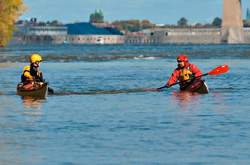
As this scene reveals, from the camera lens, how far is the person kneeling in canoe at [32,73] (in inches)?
982

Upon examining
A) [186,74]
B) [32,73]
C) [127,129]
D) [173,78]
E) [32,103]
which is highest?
[32,73]

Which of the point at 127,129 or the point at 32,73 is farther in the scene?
the point at 32,73

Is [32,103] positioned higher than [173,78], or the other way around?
[173,78]

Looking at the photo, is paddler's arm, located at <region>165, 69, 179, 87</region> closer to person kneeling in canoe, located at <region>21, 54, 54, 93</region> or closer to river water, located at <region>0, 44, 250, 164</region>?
river water, located at <region>0, 44, 250, 164</region>

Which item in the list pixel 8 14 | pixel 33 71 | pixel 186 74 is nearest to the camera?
pixel 33 71

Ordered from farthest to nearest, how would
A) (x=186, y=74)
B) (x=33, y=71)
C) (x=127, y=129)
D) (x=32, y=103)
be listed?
(x=186, y=74) < (x=33, y=71) < (x=32, y=103) < (x=127, y=129)

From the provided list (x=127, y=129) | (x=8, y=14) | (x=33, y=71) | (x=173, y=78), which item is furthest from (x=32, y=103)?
(x=8, y=14)

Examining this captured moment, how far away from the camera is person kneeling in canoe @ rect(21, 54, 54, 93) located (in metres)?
24.9

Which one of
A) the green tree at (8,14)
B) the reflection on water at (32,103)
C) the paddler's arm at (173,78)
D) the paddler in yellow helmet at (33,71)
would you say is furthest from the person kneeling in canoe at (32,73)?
the green tree at (8,14)

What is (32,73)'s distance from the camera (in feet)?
82.1

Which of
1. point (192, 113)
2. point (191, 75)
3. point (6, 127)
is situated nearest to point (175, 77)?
point (191, 75)

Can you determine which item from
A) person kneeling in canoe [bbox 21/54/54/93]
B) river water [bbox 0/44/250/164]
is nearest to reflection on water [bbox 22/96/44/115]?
river water [bbox 0/44/250/164]

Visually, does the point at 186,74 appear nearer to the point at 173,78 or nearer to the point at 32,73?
the point at 173,78

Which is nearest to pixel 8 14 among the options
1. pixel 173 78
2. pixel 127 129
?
pixel 173 78
